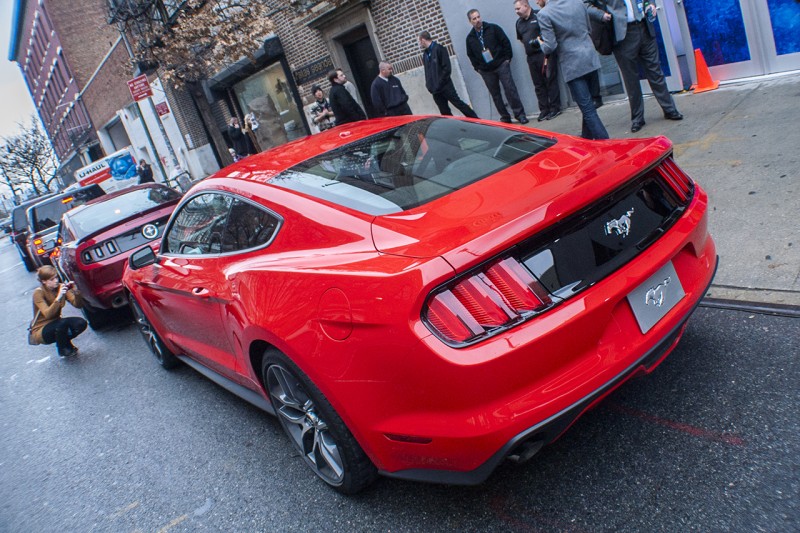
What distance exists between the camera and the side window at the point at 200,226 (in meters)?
3.63

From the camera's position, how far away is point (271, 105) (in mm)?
19453

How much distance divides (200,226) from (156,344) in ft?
7.56

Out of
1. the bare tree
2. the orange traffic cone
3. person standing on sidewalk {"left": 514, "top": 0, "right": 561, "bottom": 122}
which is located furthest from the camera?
the bare tree

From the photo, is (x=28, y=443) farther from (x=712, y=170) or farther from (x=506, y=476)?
(x=712, y=170)

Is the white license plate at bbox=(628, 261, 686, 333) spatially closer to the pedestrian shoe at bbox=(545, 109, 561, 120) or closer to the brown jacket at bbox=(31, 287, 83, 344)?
the brown jacket at bbox=(31, 287, 83, 344)

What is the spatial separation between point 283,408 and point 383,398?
108 centimetres

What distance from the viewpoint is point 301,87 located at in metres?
17.1

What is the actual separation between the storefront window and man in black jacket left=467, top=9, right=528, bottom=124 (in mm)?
7853

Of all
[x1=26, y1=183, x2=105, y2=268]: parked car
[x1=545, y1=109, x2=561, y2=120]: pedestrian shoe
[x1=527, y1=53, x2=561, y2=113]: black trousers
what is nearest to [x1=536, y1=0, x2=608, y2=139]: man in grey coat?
[x1=527, y1=53, x2=561, y2=113]: black trousers

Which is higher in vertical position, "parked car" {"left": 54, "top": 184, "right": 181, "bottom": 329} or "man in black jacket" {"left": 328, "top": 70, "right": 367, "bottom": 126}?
"man in black jacket" {"left": 328, "top": 70, "right": 367, "bottom": 126}

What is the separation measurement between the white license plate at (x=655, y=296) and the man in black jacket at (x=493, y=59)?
869 centimetres

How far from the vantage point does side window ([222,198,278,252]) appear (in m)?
3.14

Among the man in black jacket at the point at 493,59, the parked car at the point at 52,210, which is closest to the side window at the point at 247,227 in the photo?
the man in black jacket at the point at 493,59

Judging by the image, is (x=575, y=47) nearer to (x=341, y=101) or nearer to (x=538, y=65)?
(x=538, y=65)
